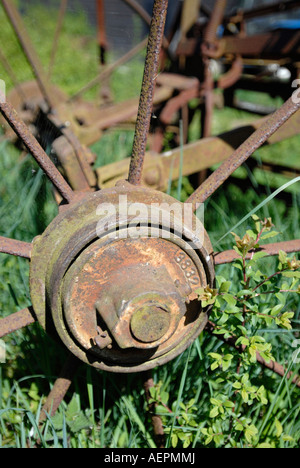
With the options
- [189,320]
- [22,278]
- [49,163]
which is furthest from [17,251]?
[22,278]

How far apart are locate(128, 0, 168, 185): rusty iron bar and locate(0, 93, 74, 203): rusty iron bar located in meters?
0.21

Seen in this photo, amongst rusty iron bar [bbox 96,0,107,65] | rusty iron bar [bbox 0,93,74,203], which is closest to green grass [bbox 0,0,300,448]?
rusty iron bar [bbox 0,93,74,203]

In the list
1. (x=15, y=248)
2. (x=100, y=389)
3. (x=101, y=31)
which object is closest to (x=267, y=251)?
(x=15, y=248)

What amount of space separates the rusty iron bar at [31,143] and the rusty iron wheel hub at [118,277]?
8 centimetres

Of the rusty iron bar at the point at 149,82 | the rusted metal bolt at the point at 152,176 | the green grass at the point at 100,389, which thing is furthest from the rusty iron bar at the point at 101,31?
the rusty iron bar at the point at 149,82

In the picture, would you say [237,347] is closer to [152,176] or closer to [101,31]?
[152,176]

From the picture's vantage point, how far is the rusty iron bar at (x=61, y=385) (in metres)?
1.47

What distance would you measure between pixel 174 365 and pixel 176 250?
0.61m

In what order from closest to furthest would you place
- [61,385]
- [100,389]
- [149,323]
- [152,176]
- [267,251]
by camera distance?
[149,323] → [267,251] → [61,385] → [100,389] → [152,176]

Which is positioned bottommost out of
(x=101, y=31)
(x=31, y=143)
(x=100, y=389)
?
(x=100, y=389)

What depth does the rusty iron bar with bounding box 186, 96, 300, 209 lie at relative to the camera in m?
1.32

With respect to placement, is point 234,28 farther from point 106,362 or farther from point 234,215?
point 106,362

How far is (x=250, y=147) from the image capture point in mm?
1326

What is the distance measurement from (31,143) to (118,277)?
1.47 ft
